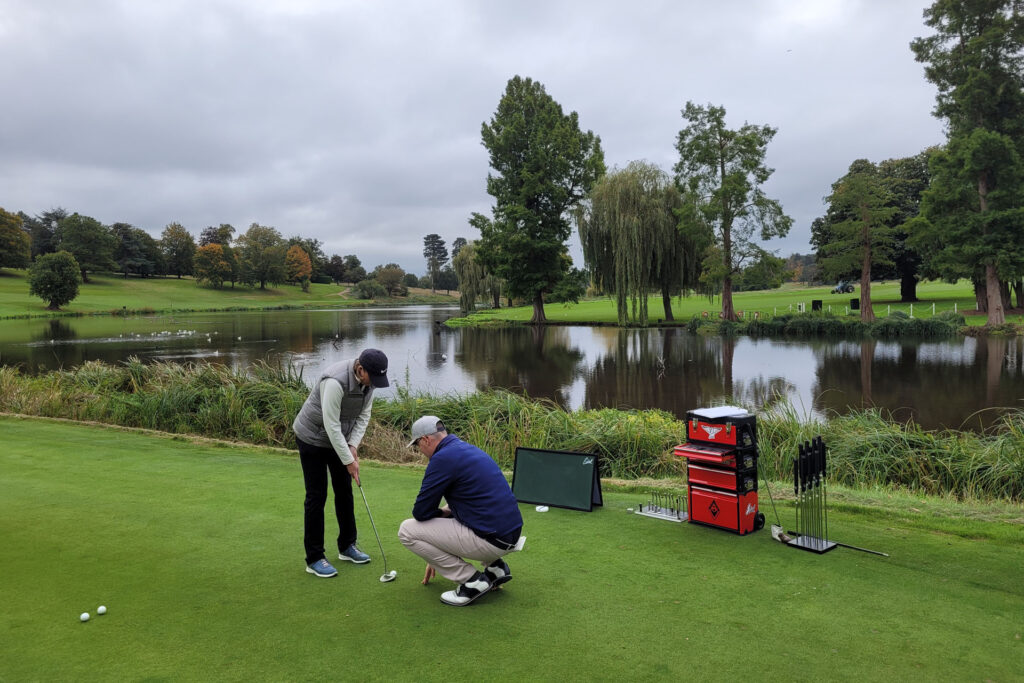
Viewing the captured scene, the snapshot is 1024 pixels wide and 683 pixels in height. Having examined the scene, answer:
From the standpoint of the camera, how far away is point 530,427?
10734 mm

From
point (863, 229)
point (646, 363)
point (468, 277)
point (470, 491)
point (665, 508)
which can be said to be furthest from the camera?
point (468, 277)

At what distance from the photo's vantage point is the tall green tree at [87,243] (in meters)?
95.8

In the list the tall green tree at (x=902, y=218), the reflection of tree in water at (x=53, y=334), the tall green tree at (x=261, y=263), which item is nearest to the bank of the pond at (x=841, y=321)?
the tall green tree at (x=902, y=218)

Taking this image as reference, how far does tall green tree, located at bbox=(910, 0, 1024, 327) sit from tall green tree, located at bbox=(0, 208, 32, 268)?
355 ft

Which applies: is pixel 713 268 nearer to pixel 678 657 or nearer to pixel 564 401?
pixel 564 401

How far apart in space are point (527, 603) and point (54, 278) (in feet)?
265

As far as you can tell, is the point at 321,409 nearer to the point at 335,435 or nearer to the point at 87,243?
the point at 335,435

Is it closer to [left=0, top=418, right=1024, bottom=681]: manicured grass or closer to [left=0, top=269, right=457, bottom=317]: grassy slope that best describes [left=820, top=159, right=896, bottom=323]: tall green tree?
[left=0, top=418, right=1024, bottom=681]: manicured grass

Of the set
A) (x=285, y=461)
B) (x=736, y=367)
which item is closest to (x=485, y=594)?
(x=285, y=461)

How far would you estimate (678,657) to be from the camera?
3.57 metres

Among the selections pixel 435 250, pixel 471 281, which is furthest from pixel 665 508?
pixel 435 250

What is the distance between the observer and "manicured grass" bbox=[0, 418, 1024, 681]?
11.5 feet

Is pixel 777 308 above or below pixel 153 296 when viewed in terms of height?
below

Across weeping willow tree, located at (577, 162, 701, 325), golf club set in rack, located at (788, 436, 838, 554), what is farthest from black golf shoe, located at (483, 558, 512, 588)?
A: weeping willow tree, located at (577, 162, 701, 325)
